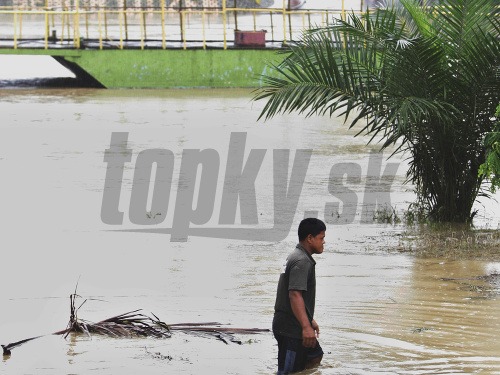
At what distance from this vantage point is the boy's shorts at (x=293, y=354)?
19.7ft

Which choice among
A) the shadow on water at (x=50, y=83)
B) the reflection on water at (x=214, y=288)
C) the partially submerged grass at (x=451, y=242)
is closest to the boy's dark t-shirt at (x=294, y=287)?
the reflection on water at (x=214, y=288)

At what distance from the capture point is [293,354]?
19.8 ft

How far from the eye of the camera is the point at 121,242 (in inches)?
430

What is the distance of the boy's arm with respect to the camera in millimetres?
5852

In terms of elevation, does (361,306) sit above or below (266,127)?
below

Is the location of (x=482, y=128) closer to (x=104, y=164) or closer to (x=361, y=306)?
(x=361, y=306)

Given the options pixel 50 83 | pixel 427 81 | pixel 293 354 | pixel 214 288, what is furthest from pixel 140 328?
pixel 50 83

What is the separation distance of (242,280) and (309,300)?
3.23m

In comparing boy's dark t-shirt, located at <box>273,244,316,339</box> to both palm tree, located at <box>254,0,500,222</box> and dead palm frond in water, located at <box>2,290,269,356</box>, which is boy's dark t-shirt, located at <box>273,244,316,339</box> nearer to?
dead palm frond in water, located at <box>2,290,269,356</box>

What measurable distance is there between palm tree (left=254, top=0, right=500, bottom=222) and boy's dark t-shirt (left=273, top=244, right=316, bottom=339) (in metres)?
5.11

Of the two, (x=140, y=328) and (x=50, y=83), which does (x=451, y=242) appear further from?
(x=50, y=83)

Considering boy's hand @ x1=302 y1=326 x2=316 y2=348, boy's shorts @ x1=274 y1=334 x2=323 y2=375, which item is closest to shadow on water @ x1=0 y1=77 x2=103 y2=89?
boy's shorts @ x1=274 y1=334 x2=323 y2=375

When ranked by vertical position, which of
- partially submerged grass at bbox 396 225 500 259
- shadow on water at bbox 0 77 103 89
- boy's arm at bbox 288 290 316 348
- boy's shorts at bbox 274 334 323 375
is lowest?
boy's shorts at bbox 274 334 323 375

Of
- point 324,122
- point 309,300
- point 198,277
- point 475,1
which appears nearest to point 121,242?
point 198,277
